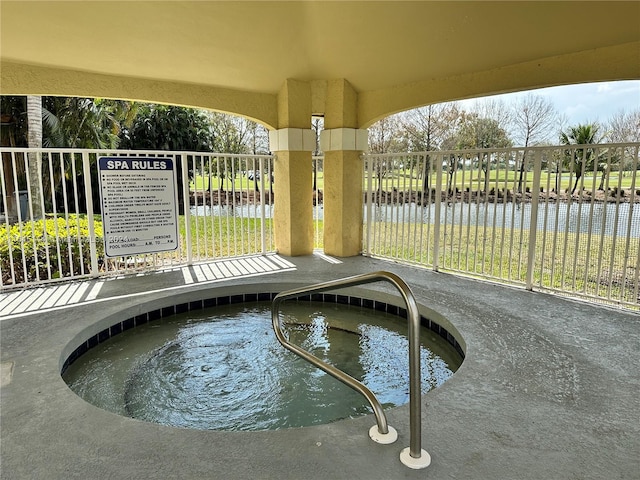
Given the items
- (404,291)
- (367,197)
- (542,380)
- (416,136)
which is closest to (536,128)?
(416,136)

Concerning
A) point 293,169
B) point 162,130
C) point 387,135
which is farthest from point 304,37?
point 387,135

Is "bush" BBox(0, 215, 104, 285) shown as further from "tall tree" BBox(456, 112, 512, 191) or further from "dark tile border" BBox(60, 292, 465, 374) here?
"tall tree" BBox(456, 112, 512, 191)

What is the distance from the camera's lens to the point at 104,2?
4020 millimetres

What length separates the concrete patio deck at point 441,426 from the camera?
71.2 inches

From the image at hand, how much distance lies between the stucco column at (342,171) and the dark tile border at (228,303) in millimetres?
1600

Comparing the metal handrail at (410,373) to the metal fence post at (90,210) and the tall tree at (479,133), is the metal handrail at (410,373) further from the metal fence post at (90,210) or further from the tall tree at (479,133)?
the tall tree at (479,133)

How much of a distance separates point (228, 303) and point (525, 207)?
3712mm

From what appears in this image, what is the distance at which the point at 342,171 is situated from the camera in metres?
6.28

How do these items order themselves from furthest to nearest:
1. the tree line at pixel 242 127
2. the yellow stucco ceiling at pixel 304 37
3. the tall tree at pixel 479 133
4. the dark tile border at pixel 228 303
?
the tall tree at pixel 479 133
the tree line at pixel 242 127
the yellow stucco ceiling at pixel 304 37
the dark tile border at pixel 228 303

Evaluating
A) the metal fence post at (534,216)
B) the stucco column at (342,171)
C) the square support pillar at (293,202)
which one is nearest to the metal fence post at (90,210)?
the square support pillar at (293,202)

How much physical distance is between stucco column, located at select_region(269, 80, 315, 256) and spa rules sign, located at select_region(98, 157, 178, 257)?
5.60 feet

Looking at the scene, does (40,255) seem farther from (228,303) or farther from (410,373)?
(410,373)

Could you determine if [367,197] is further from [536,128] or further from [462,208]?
[536,128]

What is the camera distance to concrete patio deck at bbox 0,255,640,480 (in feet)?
5.94
